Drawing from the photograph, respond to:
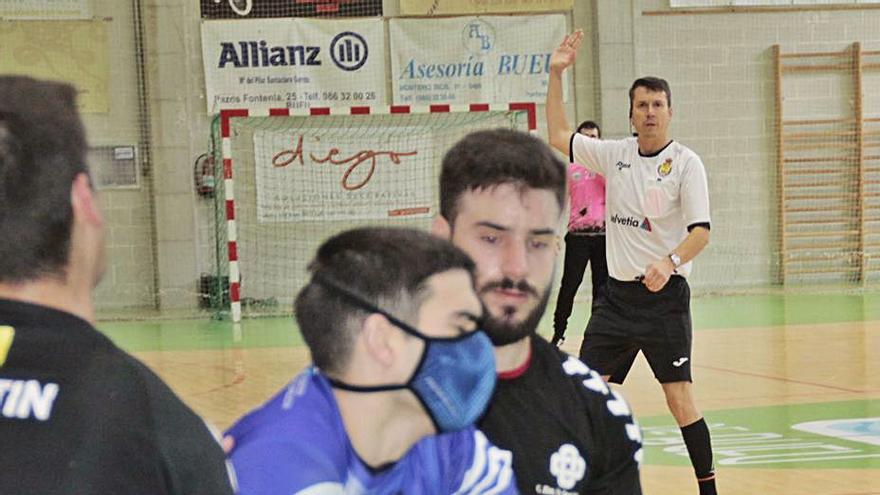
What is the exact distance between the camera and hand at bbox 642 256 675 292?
5.54 m

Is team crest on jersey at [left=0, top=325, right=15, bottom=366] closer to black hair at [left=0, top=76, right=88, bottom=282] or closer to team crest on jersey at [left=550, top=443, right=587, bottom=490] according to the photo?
black hair at [left=0, top=76, right=88, bottom=282]

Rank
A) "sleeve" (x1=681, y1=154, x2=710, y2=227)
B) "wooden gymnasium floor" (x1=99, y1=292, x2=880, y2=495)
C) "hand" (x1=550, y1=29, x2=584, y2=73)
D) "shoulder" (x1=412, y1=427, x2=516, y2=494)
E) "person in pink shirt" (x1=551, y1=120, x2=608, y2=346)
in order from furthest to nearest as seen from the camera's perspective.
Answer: "person in pink shirt" (x1=551, y1=120, x2=608, y2=346) < "wooden gymnasium floor" (x1=99, y1=292, x2=880, y2=495) < "sleeve" (x1=681, y1=154, x2=710, y2=227) < "hand" (x1=550, y1=29, x2=584, y2=73) < "shoulder" (x1=412, y1=427, x2=516, y2=494)

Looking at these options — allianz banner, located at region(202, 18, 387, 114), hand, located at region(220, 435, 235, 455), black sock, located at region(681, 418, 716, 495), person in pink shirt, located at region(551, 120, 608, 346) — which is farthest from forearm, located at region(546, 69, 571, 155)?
allianz banner, located at region(202, 18, 387, 114)

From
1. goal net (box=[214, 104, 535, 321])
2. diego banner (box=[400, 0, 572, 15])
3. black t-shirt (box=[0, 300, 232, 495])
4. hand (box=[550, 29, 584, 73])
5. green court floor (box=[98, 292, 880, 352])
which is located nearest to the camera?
black t-shirt (box=[0, 300, 232, 495])

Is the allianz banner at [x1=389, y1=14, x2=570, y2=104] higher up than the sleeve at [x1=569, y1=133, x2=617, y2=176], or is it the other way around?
A: the allianz banner at [x1=389, y1=14, x2=570, y2=104]

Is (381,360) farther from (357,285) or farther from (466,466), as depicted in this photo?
(466,466)

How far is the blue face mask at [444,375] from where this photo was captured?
1.95 metres

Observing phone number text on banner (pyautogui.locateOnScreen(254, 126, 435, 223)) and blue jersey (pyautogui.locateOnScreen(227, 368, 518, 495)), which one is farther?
phone number text on banner (pyautogui.locateOnScreen(254, 126, 435, 223))

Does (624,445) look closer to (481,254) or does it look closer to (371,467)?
(481,254)

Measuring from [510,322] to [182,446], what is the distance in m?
1.07

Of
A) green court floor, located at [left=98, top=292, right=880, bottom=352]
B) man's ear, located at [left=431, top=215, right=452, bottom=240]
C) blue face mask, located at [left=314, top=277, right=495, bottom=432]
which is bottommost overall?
green court floor, located at [left=98, top=292, right=880, bottom=352]

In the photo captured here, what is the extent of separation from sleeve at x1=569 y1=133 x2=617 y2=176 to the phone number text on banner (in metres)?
10.2

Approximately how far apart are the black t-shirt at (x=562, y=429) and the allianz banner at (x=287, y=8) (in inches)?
577

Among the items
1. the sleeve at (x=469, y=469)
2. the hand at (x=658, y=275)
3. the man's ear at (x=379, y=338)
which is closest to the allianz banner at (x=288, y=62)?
the hand at (x=658, y=275)
